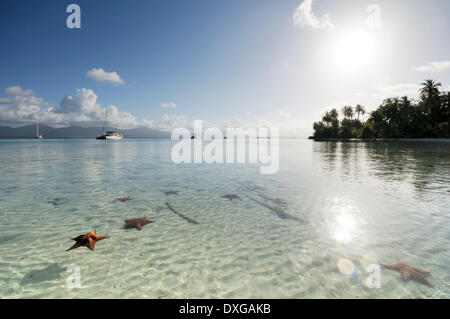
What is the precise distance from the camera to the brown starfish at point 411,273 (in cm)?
377

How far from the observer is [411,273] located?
389 centimetres

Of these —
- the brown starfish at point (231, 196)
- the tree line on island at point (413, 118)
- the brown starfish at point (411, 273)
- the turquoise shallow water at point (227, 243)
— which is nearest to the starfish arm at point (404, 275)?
the brown starfish at point (411, 273)

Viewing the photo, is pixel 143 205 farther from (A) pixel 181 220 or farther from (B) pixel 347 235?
(B) pixel 347 235

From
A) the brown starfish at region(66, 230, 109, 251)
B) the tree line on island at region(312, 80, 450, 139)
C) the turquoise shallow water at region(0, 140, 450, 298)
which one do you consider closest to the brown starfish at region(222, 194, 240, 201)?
the turquoise shallow water at region(0, 140, 450, 298)

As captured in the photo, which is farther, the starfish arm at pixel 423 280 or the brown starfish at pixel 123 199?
the brown starfish at pixel 123 199

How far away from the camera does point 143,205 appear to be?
27.7ft

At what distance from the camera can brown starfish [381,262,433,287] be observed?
148 inches

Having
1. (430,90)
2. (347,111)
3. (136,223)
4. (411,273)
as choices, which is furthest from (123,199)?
(347,111)

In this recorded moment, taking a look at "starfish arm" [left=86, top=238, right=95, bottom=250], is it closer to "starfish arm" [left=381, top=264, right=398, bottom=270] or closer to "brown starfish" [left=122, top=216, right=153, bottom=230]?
"brown starfish" [left=122, top=216, right=153, bottom=230]

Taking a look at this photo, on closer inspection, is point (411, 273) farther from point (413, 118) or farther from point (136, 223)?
point (413, 118)

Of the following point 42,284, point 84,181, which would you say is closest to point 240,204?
point 42,284

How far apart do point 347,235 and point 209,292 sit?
4435mm

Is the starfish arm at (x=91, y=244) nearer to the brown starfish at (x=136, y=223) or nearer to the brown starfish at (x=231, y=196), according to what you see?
the brown starfish at (x=136, y=223)

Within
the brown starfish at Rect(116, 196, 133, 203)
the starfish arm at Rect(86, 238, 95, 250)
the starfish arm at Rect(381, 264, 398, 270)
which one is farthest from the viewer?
the brown starfish at Rect(116, 196, 133, 203)
